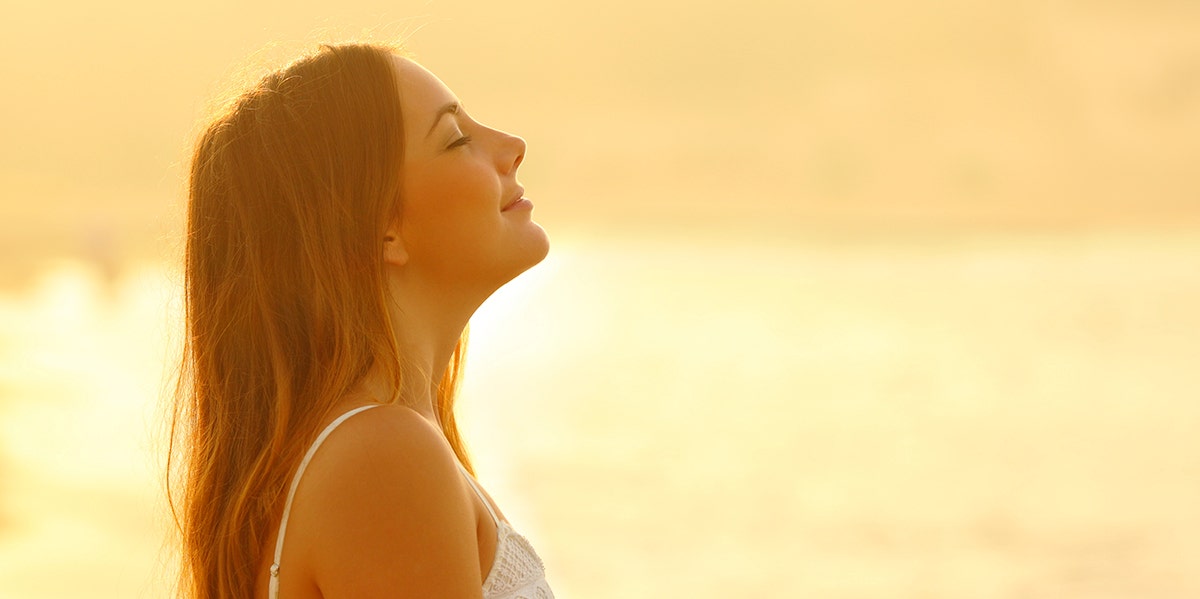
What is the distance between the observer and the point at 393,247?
1.38 metres

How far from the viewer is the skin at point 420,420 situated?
118cm

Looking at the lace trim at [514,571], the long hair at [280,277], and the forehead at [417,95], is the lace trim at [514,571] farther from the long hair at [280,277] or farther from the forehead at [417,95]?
the forehead at [417,95]

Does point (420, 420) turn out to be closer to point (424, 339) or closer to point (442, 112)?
point (424, 339)

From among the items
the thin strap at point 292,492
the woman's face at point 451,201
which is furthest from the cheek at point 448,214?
the thin strap at point 292,492

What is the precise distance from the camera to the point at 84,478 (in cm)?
597

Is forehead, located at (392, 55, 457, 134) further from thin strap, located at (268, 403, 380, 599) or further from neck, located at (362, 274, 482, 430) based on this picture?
thin strap, located at (268, 403, 380, 599)

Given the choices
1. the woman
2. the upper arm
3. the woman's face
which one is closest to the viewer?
the upper arm

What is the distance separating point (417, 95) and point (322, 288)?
235 millimetres

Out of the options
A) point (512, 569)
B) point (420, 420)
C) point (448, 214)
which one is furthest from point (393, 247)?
point (512, 569)

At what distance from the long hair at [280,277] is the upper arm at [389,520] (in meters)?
0.11

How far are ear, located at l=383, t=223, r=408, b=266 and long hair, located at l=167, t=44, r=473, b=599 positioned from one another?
0.02 metres

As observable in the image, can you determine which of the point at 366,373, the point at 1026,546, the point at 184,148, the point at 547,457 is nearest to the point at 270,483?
the point at 366,373

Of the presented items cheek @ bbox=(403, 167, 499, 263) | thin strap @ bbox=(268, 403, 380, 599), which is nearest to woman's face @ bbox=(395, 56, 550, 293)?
cheek @ bbox=(403, 167, 499, 263)

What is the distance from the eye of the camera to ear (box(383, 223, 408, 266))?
1.38 metres
